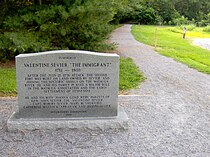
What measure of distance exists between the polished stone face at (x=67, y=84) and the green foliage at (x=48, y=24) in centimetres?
401

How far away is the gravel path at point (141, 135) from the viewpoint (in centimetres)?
399

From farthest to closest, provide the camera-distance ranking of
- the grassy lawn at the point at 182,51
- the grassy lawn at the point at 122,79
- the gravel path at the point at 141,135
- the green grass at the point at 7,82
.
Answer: the grassy lawn at the point at 182,51 < the grassy lawn at the point at 122,79 < the green grass at the point at 7,82 < the gravel path at the point at 141,135

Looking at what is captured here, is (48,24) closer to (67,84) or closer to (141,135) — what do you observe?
(67,84)

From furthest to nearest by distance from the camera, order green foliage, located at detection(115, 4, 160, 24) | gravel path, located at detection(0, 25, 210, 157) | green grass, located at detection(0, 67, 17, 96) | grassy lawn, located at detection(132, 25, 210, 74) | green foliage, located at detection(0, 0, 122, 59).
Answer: green foliage, located at detection(115, 4, 160, 24) < grassy lawn, located at detection(132, 25, 210, 74) < green foliage, located at detection(0, 0, 122, 59) < green grass, located at detection(0, 67, 17, 96) < gravel path, located at detection(0, 25, 210, 157)

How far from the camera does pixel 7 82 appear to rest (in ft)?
24.3

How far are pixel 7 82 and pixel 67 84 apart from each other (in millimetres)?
3278

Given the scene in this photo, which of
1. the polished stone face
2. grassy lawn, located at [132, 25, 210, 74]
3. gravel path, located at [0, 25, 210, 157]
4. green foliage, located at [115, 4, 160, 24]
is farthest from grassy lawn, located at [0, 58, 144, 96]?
green foliage, located at [115, 4, 160, 24]

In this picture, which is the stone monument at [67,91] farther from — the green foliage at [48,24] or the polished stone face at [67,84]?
the green foliage at [48,24]

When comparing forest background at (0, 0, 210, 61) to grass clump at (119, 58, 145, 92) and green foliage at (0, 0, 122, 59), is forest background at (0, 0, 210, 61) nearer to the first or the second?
green foliage at (0, 0, 122, 59)

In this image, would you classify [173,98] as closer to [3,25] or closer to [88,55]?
[88,55]

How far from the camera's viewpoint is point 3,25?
30.5ft

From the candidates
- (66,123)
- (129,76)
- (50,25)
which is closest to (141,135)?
(66,123)

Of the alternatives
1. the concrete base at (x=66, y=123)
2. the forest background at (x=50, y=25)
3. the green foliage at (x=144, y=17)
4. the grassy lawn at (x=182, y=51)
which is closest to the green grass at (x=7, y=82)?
the forest background at (x=50, y=25)

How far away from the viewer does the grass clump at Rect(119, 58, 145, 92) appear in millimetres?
7562
